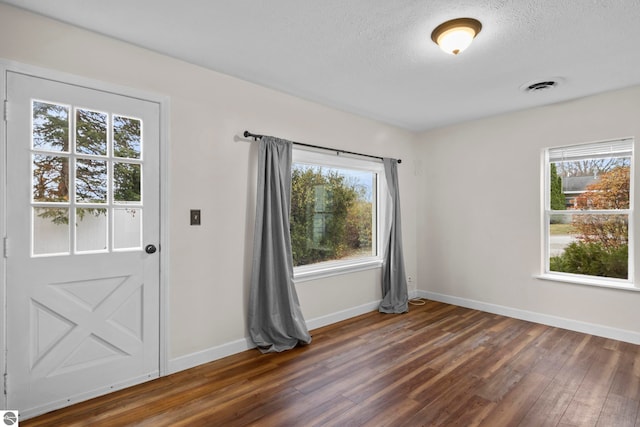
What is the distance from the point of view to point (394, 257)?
14.6ft

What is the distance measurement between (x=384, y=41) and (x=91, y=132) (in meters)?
2.17

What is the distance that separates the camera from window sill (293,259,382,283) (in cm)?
362

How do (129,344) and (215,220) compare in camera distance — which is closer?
(129,344)

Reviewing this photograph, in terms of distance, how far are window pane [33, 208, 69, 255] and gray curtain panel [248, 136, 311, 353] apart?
1404 mm

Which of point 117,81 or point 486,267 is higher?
point 117,81

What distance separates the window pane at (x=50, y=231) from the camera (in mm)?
2158

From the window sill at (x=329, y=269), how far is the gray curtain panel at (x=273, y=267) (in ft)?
0.98

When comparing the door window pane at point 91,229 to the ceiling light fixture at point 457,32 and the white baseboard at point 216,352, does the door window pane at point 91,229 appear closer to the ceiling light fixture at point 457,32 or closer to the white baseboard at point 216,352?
A: the white baseboard at point 216,352

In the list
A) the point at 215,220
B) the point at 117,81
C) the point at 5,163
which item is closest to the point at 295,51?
the point at 117,81

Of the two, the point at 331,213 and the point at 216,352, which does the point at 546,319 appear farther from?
the point at 216,352

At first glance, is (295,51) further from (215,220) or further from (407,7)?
(215,220)

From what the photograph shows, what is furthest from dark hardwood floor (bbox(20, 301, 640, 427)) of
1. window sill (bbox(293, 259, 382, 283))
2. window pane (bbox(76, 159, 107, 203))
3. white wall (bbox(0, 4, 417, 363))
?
window pane (bbox(76, 159, 107, 203))

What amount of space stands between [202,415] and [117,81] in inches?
93.1

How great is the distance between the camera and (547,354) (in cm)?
304
